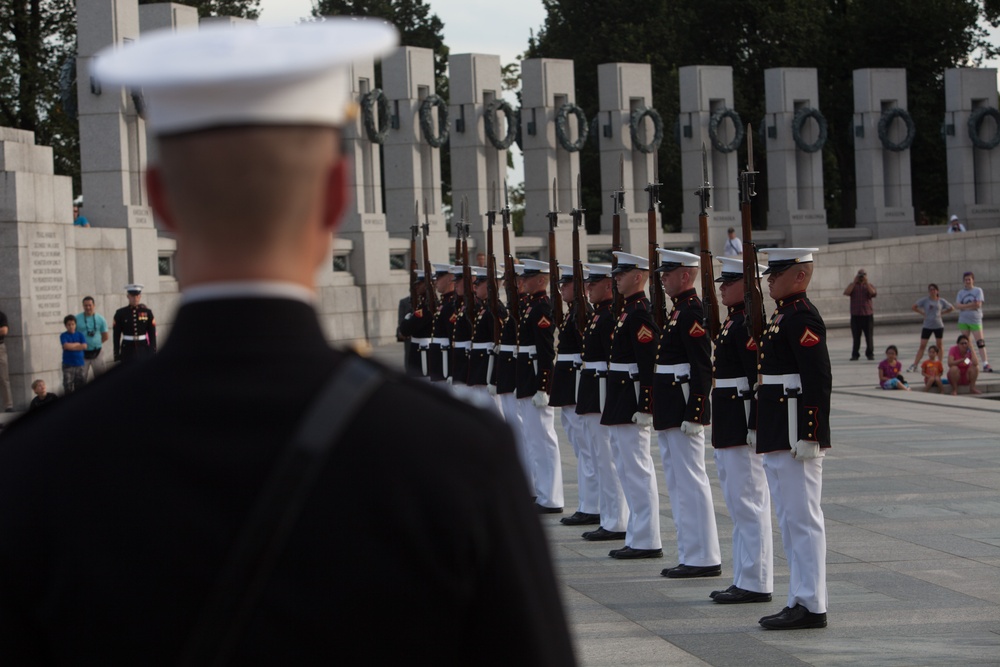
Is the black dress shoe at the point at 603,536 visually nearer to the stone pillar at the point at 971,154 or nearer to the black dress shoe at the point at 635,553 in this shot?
the black dress shoe at the point at 635,553

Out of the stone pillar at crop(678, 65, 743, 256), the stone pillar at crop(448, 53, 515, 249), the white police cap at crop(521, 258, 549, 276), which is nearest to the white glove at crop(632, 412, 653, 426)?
the white police cap at crop(521, 258, 549, 276)

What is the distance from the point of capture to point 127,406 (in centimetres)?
152

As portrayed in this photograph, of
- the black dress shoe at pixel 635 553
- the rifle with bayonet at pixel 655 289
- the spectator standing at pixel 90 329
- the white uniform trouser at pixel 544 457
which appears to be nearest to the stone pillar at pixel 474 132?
the spectator standing at pixel 90 329

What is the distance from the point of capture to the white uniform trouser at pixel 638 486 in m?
8.51

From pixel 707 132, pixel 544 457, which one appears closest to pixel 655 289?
pixel 544 457

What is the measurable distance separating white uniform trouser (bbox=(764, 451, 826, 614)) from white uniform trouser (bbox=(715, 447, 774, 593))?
1.30 ft

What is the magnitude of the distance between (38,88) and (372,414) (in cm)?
3419

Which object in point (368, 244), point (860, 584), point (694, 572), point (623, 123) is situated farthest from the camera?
point (623, 123)

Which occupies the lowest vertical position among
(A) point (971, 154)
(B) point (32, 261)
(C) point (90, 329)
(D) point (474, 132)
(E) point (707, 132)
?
(C) point (90, 329)

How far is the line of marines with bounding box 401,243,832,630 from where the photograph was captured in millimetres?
6730

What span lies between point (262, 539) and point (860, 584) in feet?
21.0

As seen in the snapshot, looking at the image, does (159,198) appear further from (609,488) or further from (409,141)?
(409,141)

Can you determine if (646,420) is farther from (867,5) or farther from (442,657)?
(867,5)

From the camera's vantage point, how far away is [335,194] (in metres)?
1.59
